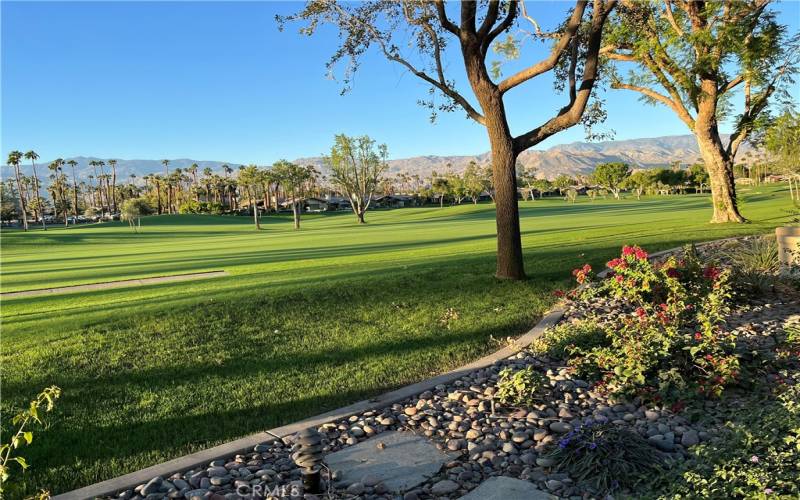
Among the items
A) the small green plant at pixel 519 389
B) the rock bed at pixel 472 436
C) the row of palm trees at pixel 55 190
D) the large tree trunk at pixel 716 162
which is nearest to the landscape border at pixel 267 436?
the rock bed at pixel 472 436

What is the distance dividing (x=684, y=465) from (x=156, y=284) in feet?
38.6

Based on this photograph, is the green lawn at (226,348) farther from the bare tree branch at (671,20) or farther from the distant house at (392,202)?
the distant house at (392,202)

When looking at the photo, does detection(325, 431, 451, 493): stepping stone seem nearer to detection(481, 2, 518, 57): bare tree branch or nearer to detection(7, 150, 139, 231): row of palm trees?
detection(481, 2, 518, 57): bare tree branch

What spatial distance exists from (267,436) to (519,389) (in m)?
1.99

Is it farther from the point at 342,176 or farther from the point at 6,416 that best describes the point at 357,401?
the point at 342,176

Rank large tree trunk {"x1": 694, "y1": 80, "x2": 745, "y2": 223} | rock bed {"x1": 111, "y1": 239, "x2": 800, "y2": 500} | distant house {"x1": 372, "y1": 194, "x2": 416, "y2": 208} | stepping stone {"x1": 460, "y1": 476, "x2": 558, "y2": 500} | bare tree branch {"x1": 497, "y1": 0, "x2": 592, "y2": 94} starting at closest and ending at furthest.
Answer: stepping stone {"x1": 460, "y1": 476, "x2": 558, "y2": 500} < rock bed {"x1": 111, "y1": 239, "x2": 800, "y2": 500} < bare tree branch {"x1": 497, "y1": 0, "x2": 592, "y2": 94} < large tree trunk {"x1": 694, "y1": 80, "x2": 745, "y2": 223} < distant house {"x1": 372, "y1": 194, "x2": 416, "y2": 208}

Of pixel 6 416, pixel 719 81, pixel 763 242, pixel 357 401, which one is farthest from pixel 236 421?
pixel 719 81

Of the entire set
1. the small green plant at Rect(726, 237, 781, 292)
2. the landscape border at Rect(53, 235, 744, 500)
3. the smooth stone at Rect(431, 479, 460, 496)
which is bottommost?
the smooth stone at Rect(431, 479, 460, 496)

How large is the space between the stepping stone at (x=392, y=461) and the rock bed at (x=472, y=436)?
64mm

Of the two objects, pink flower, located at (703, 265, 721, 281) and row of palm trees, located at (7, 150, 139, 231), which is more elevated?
row of palm trees, located at (7, 150, 139, 231)

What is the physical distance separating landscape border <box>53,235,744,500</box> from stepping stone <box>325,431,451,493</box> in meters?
0.54

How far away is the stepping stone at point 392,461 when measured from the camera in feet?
10.9

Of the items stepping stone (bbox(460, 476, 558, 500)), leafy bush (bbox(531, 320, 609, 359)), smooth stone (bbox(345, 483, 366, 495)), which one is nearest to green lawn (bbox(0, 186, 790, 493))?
leafy bush (bbox(531, 320, 609, 359))

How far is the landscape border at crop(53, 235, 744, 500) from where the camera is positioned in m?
3.32
